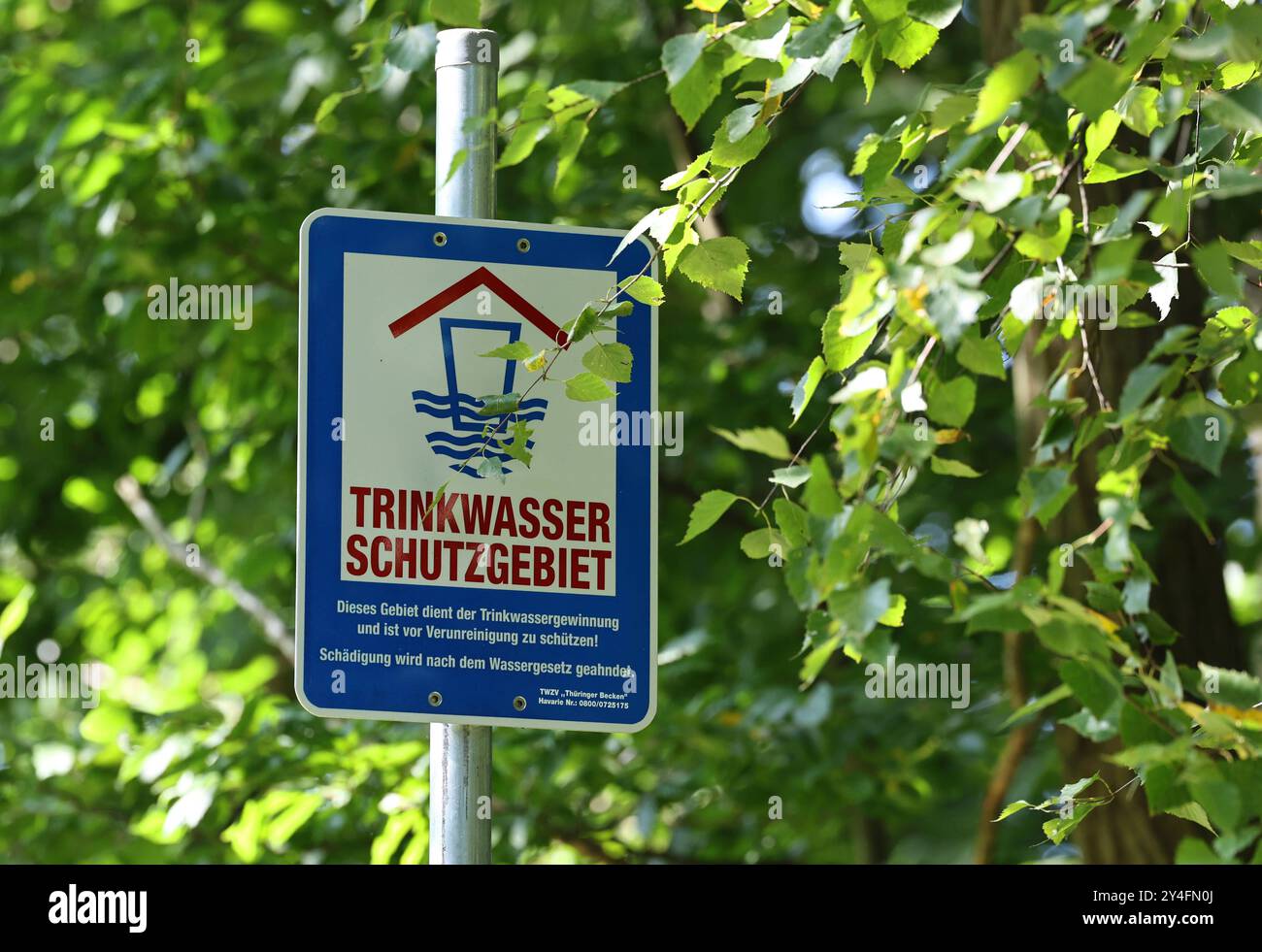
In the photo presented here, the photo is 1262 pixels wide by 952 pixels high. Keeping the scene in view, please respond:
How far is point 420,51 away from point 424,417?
85 cm

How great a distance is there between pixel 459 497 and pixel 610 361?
0.82 ft

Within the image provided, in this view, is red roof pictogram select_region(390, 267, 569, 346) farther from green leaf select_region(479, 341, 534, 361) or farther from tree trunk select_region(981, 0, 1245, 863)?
tree trunk select_region(981, 0, 1245, 863)

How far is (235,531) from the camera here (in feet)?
21.3

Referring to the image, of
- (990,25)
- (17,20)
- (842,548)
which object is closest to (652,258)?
(842,548)

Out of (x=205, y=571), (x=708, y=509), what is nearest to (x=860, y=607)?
(x=708, y=509)

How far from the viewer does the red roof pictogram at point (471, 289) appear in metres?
2.17

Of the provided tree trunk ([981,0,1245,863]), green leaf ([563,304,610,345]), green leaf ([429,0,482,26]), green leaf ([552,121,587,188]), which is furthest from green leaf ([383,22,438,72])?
tree trunk ([981,0,1245,863])

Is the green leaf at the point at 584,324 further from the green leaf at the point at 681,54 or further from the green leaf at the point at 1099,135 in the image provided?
the green leaf at the point at 1099,135

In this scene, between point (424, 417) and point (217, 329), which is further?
point (217, 329)

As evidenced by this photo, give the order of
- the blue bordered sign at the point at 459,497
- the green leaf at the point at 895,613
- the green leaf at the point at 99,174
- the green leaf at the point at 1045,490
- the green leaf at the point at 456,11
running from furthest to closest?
1. the green leaf at the point at 99,174
2. the green leaf at the point at 456,11
3. the blue bordered sign at the point at 459,497
4. the green leaf at the point at 895,613
5. the green leaf at the point at 1045,490

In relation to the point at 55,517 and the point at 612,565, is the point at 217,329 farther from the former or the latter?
the point at 612,565

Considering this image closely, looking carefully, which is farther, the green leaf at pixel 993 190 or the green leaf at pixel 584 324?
the green leaf at pixel 584 324

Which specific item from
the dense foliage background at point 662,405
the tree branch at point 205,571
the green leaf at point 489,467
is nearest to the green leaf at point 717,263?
the dense foliage background at point 662,405

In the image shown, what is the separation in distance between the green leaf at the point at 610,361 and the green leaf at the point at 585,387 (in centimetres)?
3
